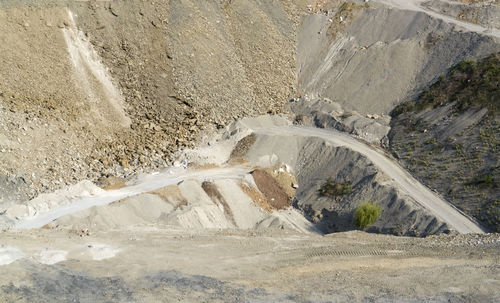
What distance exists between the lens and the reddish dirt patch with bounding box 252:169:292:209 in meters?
35.3

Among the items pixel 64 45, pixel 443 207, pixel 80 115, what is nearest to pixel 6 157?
pixel 80 115

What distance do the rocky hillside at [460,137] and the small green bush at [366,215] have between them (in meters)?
5.43

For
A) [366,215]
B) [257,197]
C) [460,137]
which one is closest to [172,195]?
[257,197]

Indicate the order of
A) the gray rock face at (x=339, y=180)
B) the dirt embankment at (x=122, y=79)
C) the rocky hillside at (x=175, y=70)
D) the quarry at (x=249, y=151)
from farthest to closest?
the rocky hillside at (x=175, y=70) → the dirt embankment at (x=122, y=79) → the gray rock face at (x=339, y=180) → the quarry at (x=249, y=151)

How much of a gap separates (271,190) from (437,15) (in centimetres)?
2481

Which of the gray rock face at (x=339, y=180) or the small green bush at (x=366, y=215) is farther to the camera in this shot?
the small green bush at (x=366, y=215)

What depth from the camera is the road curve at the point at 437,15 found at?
41.7 m

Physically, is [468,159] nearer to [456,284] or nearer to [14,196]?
[456,284]

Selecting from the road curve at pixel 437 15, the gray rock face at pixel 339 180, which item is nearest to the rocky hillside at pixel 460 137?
the gray rock face at pixel 339 180

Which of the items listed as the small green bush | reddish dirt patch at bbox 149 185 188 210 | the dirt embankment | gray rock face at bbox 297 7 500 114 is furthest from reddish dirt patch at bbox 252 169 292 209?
gray rock face at bbox 297 7 500 114

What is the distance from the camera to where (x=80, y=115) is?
36062mm

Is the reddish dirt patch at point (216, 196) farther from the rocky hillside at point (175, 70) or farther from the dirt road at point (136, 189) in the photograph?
the rocky hillside at point (175, 70)

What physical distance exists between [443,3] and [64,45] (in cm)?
3577

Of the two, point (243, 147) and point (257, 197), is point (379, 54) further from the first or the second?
point (257, 197)
